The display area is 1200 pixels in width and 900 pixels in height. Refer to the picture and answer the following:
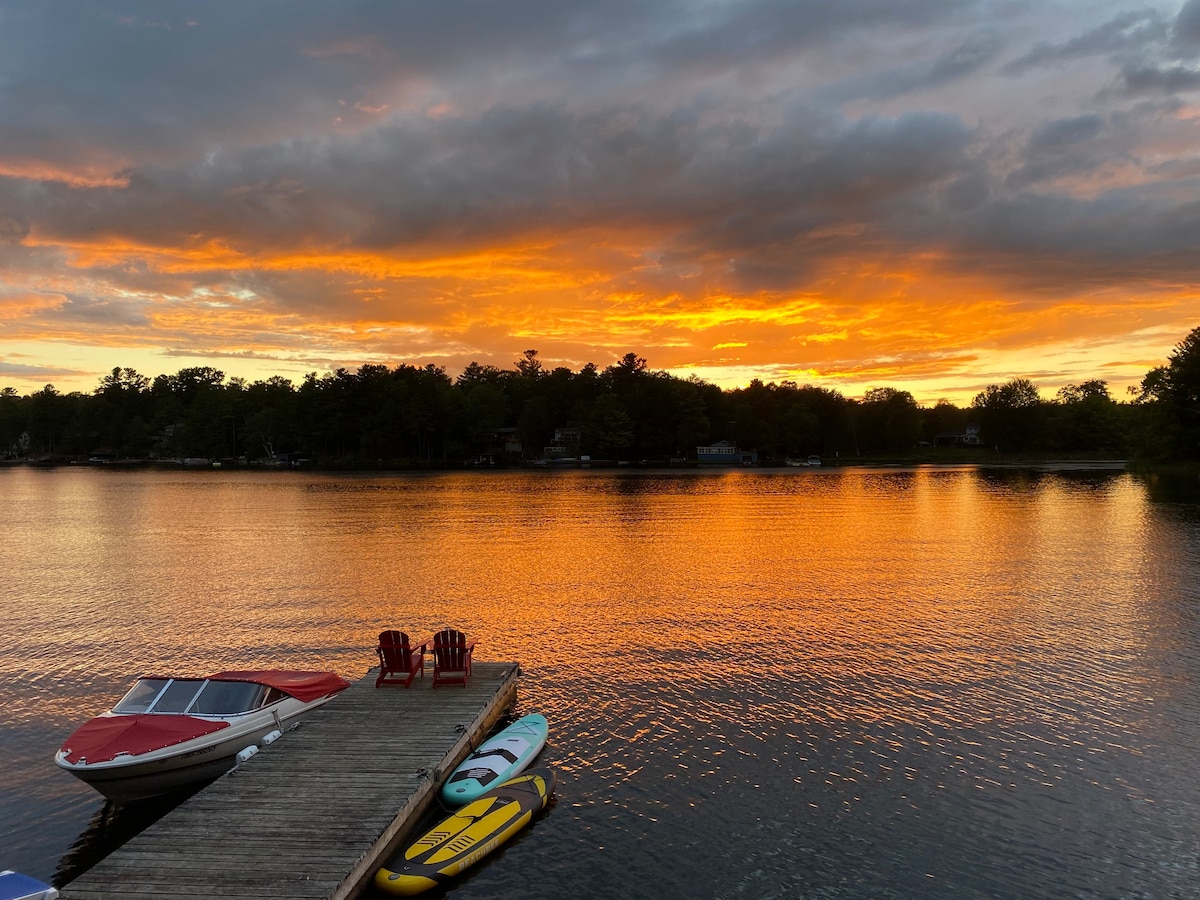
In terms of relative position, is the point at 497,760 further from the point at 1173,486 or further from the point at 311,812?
the point at 1173,486

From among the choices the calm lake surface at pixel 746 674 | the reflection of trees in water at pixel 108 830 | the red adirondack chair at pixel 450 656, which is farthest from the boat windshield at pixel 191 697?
the red adirondack chair at pixel 450 656

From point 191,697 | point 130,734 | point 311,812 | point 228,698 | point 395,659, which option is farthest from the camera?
point 395,659

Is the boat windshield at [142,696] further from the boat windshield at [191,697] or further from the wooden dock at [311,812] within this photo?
the wooden dock at [311,812]

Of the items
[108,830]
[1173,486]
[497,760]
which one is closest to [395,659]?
[497,760]

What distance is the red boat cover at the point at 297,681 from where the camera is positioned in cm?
1980

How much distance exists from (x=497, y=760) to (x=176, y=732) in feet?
23.8

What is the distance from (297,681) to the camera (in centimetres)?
2106

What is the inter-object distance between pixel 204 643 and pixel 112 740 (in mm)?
15017

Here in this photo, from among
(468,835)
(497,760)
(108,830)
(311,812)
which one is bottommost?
(108,830)

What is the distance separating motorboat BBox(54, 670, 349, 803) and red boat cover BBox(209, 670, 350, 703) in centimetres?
5

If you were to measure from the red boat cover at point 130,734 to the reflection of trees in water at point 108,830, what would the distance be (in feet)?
5.03

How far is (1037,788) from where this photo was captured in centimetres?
1752

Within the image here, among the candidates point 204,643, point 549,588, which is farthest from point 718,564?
point 204,643

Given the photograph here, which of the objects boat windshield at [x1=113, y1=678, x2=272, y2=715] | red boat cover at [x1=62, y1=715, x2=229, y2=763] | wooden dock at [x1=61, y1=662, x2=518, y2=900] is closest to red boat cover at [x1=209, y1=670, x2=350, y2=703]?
boat windshield at [x1=113, y1=678, x2=272, y2=715]
